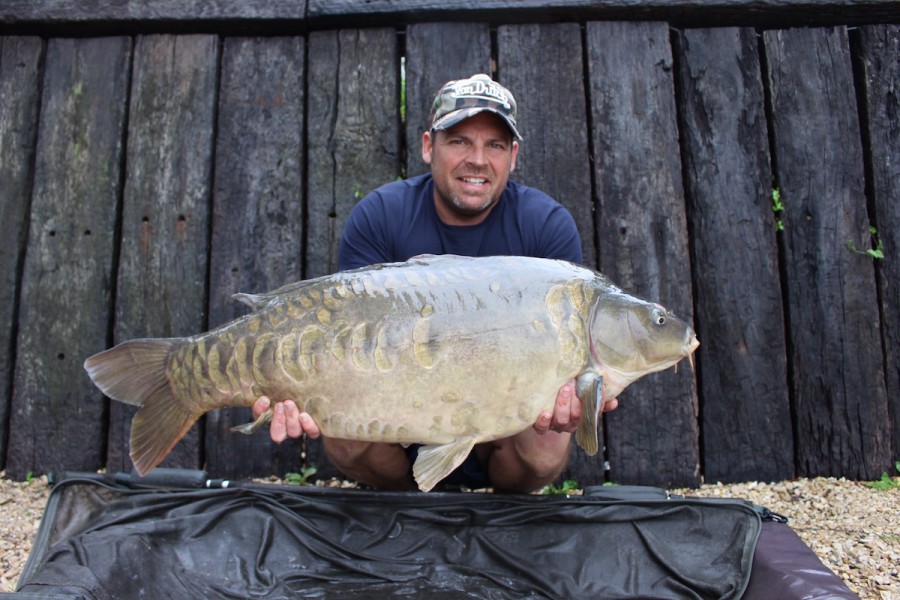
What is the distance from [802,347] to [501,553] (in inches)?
65.3

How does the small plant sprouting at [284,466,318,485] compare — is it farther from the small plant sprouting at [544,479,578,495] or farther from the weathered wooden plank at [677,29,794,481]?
the weathered wooden plank at [677,29,794,481]

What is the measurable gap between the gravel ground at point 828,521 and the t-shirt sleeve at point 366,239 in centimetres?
156

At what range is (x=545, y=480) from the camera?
2.92 m

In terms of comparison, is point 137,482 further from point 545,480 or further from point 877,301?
point 877,301

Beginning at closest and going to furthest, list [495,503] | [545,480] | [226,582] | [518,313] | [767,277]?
[518,313]
[226,582]
[495,503]
[545,480]
[767,277]

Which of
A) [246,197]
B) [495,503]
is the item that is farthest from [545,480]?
[246,197]

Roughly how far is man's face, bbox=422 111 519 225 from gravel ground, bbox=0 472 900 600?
151 cm

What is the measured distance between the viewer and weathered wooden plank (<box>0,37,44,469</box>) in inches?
133

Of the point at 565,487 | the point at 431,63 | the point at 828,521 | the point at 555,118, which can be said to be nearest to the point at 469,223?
the point at 555,118

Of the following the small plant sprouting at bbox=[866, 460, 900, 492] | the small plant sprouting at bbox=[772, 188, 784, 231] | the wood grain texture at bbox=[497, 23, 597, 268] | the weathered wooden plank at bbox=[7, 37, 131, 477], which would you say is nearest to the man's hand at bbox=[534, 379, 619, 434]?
the wood grain texture at bbox=[497, 23, 597, 268]

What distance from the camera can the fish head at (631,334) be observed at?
7.26 ft

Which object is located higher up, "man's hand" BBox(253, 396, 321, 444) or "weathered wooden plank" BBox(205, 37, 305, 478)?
"weathered wooden plank" BBox(205, 37, 305, 478)

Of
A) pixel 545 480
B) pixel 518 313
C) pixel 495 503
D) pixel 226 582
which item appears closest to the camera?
pixel 518 313

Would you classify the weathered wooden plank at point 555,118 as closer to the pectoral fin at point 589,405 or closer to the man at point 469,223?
the man at point 469,223
